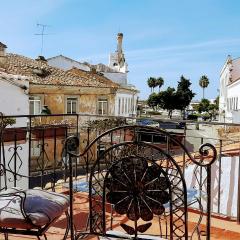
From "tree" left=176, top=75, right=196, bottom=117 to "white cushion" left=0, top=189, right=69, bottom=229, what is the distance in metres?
58.3

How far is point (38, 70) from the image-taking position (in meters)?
25.5

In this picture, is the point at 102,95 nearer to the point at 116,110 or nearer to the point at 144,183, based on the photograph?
the point at 116,110

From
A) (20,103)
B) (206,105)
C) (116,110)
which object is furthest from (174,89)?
(20,103)

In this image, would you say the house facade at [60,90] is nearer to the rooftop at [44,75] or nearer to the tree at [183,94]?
the rooftop at [44,75]

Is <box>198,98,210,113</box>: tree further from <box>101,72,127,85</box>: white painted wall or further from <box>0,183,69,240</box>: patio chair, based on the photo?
<box>0,183,69,240</box>: patio chair

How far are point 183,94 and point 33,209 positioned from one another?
59095mm

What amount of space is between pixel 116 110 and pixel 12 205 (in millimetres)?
28765

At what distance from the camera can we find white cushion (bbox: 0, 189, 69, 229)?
2324 mm

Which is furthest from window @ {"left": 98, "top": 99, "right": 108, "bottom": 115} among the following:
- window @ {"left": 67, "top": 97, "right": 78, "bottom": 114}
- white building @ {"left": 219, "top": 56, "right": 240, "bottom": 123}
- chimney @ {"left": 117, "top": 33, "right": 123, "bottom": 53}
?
chimney @ {"left": 117, "top": 33, "right": 123, "bottom": 53}

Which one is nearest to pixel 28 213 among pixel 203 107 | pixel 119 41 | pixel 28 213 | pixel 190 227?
pixel 28 213

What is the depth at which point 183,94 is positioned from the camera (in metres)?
60.2

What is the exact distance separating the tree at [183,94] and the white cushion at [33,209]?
58.3 metres

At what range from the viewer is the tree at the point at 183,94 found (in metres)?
60.1

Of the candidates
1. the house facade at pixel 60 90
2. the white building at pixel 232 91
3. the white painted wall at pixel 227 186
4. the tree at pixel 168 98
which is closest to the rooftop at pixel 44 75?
the house facade at pixel 60 90
